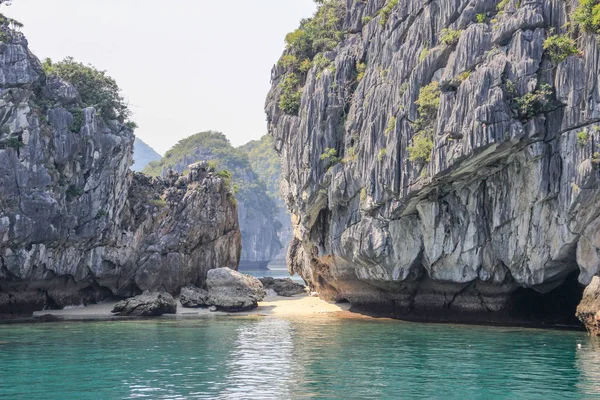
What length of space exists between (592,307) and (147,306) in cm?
2447

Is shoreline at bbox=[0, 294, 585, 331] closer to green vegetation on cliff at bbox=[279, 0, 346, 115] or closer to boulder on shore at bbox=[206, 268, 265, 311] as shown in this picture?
boulder on shore at bbox=[206, 268, 265, 311]

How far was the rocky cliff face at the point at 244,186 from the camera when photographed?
480 ft

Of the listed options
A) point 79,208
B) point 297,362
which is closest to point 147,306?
point 79,208

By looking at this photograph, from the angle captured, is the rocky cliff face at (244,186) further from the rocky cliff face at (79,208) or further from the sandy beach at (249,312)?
the sandy beach at (249,312)

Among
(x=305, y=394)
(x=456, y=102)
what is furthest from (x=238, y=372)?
(x=456, y=102)

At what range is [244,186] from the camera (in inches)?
6058

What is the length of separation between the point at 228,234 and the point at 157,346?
25.2 m

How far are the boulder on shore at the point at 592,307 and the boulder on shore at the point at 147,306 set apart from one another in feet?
76.7

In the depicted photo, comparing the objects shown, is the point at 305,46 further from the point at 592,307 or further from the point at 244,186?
the point at 244,186

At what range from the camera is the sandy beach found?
42009mm

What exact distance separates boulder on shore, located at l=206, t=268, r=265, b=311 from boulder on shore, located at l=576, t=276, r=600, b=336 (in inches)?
831

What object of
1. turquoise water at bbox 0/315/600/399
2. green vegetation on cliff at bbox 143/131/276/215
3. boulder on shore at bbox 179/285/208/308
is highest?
green vegetation on cliff at bbox 143/131/276/215

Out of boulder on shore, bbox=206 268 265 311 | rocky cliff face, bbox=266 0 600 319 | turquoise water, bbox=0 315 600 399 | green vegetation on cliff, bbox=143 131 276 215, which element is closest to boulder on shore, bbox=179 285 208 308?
boulder on shore, bbox=206 268 265 311

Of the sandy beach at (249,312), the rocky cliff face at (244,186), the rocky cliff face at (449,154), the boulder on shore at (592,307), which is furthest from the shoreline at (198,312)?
the rocky cliff face at (244,186)
